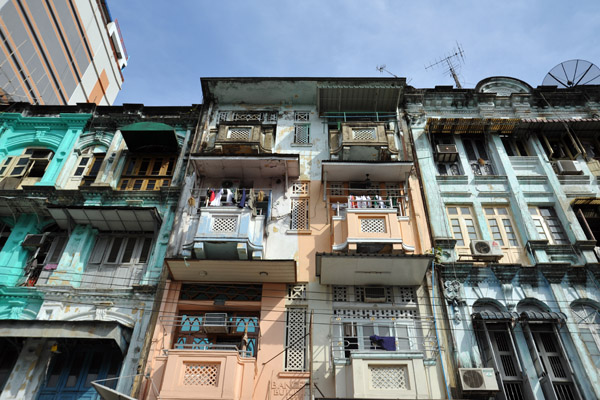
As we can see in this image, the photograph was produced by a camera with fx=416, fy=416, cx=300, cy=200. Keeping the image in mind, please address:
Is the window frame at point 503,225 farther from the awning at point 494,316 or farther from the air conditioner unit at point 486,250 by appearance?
the awning at point 494,316

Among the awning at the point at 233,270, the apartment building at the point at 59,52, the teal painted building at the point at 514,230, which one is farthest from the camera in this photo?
the apartment building at the point at 59,52

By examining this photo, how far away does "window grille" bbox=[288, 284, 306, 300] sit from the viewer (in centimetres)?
1180

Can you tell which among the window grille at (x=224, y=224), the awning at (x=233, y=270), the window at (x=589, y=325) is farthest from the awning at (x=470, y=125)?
the window grille at (x=224, y=224)

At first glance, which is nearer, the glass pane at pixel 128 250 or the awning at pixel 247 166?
the glass pane at pixel 128 250

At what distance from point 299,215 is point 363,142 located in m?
3.53

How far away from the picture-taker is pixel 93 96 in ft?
113

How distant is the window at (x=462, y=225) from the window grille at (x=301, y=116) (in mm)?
6518

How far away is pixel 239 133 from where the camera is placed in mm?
15211

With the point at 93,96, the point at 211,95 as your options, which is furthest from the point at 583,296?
the point at 93,96

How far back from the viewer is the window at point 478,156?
14789 millimetres

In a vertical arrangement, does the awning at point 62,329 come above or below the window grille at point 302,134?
below

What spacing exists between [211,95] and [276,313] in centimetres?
968

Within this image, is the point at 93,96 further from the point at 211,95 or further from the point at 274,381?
the point at 274,381

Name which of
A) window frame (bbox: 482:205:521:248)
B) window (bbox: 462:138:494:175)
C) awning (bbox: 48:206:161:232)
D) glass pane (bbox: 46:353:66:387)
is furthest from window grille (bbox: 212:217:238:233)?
window (bbox: 462:138:494:175)
